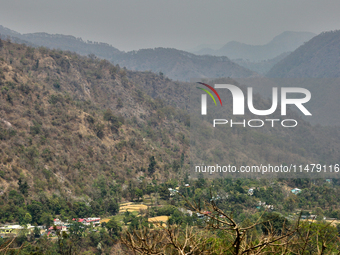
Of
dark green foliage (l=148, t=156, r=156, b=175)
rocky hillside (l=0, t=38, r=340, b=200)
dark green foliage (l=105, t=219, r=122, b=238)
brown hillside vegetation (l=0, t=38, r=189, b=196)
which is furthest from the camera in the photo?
dark green foliage (l=148, t=156, r=156, b=175)

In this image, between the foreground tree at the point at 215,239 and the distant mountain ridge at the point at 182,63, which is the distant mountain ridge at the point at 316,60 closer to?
the distant mountain ridge at the point at 182,63

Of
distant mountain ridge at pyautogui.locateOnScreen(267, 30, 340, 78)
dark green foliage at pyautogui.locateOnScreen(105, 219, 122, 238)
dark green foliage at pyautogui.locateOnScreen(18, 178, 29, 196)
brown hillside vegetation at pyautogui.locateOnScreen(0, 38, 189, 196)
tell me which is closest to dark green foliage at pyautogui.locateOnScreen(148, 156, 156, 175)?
brown hillside vegetation at pyautogui.locateOnScreen(0, 38, 189, 196)

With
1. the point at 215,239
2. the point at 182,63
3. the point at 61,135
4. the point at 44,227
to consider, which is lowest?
the point at 44,227

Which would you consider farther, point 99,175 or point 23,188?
point 99,175

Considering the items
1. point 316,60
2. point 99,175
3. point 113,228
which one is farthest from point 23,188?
point 316,60

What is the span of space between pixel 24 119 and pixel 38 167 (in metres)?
6.61

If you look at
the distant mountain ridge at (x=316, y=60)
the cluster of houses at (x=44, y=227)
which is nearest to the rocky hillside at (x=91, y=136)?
the cluster of houses at (x=44, y=227)

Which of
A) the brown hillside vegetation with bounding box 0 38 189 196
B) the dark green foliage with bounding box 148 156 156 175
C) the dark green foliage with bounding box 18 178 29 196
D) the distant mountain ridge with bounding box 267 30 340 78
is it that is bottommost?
the dark green foliage with bounding box 148 156 156 175

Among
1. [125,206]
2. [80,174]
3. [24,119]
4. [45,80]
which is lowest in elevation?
[125,206]

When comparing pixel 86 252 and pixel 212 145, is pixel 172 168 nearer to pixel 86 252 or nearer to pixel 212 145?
pixel 212 145

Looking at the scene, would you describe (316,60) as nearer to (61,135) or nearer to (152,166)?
(152,166)

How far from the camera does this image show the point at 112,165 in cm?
4084

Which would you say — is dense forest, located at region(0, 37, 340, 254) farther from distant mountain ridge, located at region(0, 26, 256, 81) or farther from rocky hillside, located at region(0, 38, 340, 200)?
distant mountain ridge, located at region(0, 26, 256, 81)

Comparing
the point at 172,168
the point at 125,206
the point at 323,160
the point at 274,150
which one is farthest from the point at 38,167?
the point at 323,160
